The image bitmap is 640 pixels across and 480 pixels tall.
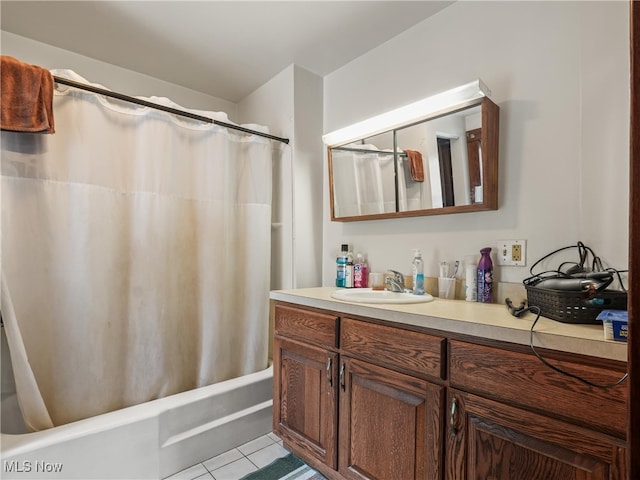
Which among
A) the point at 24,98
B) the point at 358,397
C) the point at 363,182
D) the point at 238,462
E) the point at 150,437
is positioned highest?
the point at 24,98

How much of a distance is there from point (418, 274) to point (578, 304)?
28.7 inches

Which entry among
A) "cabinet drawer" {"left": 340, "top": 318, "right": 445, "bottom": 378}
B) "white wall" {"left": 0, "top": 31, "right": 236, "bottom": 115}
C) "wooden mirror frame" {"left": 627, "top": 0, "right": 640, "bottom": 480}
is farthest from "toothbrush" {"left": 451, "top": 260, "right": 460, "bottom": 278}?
"white wall" {"left": 0, "top": 31, "right": 236, "bottom": 115}

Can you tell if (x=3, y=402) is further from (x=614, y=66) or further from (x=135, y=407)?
(x=614, y=66)

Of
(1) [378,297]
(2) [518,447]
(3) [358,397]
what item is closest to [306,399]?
(3) [358,397]

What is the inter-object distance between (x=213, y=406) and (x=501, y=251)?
5.42 ft

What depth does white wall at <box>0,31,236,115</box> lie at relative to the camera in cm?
191

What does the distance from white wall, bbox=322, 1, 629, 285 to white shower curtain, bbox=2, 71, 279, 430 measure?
39.4 inches

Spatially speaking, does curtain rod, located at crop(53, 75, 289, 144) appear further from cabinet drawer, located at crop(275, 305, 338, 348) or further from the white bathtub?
the white bathtub

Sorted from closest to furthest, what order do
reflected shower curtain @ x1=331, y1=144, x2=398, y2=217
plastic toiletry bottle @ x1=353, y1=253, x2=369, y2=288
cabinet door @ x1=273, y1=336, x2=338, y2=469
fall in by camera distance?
cabinet door @ x1=273, y1=336, x2=338, y2=469 → reflected shower curtain @ x1=331, y1=144, x2=398, y2=217 → plastic toiletry bottle @ x1=353, y1=253, x2=369, y2=288

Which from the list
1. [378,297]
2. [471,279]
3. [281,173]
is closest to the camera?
[471,279]

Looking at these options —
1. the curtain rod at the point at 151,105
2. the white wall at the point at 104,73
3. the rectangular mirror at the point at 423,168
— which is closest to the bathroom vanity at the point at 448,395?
the rectangular mirror at the point at 423,168

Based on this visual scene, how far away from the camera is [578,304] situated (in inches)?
39.0

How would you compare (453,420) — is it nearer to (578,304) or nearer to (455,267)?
(578,304)

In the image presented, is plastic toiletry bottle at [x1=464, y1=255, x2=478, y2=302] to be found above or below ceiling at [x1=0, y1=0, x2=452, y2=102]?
below
